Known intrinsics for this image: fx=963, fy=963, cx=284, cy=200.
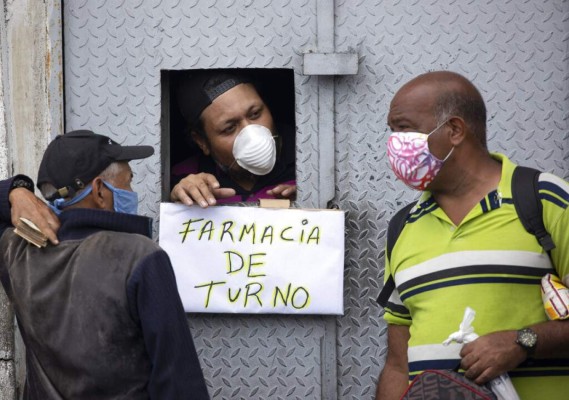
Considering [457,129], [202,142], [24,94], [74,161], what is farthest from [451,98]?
[24,94]

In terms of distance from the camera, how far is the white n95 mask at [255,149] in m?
4.48

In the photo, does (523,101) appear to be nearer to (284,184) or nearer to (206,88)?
(284,184)

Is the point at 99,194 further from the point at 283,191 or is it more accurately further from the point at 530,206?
the point at 530,206

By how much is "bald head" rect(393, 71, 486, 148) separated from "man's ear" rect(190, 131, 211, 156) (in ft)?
5.31

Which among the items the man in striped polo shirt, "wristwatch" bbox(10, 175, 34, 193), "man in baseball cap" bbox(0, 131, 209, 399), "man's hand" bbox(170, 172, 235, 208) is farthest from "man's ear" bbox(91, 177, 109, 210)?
the man in striped polo shirt

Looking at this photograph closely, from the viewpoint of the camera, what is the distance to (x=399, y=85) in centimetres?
441

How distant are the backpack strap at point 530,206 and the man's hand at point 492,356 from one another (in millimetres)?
321

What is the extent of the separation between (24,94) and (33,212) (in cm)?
130

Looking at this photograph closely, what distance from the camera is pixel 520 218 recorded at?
10.3 feet

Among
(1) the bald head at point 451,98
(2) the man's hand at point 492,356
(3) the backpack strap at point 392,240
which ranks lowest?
(2) the man's hand at point 492,356

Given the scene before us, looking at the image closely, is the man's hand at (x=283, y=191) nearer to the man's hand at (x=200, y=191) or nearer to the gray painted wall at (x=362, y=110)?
the gray painted wall at (x=362, y=110)

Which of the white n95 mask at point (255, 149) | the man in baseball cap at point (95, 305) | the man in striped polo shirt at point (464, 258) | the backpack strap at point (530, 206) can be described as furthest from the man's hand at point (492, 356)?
the white n95 mask at point (255, 149)

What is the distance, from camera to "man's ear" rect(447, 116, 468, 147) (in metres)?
3.36

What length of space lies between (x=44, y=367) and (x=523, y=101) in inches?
96.1
